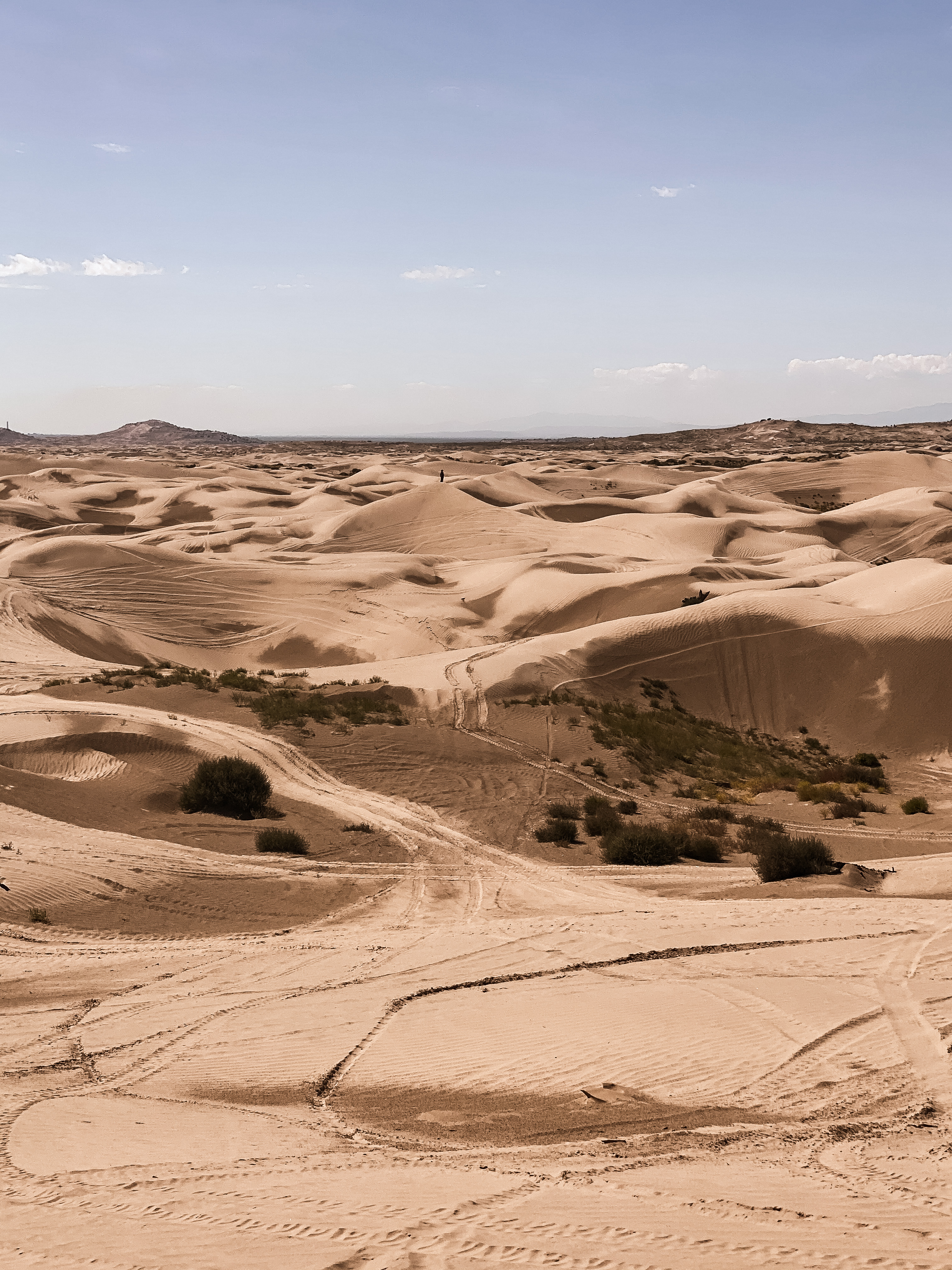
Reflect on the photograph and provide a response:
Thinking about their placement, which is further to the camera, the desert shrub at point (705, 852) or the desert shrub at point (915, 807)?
the desert shrub at point (915, 807)

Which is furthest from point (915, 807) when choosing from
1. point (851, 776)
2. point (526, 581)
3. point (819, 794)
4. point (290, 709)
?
point (526, 581)

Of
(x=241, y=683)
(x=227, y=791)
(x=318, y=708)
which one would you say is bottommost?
(x=227, y=791)

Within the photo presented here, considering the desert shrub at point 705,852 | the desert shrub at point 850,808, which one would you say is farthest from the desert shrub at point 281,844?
the desert shrub at point 850,808

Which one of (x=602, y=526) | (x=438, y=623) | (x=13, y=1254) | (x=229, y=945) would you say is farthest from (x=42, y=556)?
(x=13, y=1254)

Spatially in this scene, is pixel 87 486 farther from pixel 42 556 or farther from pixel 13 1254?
pixel 13 1254

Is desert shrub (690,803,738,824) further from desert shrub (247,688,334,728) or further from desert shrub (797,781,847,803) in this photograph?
desert shrub (247,688,334,728)

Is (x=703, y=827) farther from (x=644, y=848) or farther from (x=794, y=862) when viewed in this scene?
(x=794, y=862)

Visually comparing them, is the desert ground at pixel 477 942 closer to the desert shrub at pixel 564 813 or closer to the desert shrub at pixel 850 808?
the desert shrub at pixel 850 808
